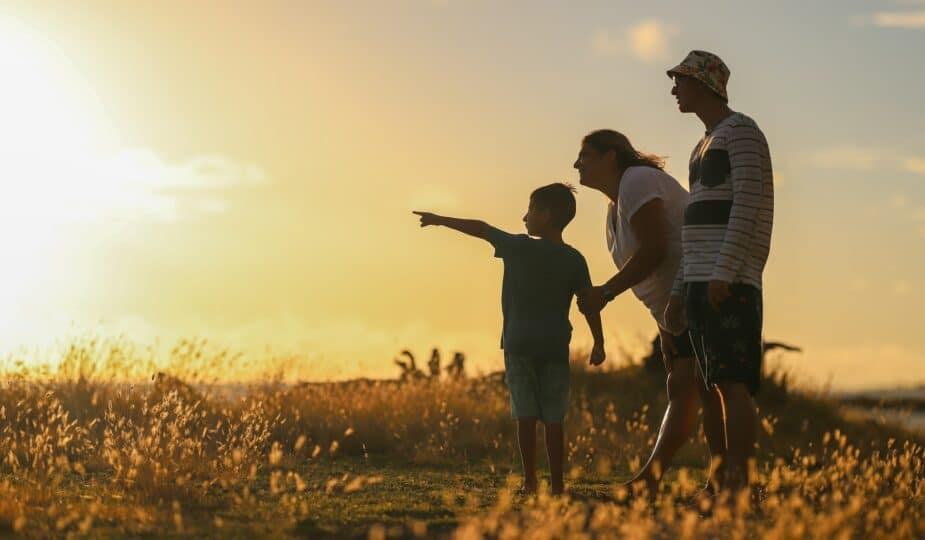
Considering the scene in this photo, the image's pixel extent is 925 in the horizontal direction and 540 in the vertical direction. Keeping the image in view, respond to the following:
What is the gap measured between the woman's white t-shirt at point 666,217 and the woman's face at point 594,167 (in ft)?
0.65

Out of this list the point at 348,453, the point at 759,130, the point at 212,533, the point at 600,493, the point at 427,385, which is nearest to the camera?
the point at 212,533

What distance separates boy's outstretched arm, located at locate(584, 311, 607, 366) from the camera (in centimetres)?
720

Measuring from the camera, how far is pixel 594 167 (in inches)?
288

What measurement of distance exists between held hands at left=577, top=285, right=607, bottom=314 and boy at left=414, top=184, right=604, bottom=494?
200 millimetres

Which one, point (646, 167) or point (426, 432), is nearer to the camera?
point (646, 167)

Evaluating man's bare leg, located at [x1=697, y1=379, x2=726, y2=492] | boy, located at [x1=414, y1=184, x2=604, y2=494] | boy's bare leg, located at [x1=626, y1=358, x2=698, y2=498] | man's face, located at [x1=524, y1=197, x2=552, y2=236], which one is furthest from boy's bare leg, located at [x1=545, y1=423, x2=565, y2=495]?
man's face, located at [x1=524, y1=197, x2=552, y2=236]

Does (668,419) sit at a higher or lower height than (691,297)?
lower

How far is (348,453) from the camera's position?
12.0 metres

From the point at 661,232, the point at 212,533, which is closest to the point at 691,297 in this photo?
the point at 661,232

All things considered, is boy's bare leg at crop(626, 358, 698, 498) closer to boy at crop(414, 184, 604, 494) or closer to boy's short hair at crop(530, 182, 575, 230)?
boy at crop(414, 184, 604, 494)

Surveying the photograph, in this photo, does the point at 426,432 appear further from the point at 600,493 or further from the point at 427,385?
the point at 600,493

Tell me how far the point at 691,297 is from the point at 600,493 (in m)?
1.96

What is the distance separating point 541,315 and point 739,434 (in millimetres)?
1652

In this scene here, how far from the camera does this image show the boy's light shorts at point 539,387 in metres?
7.33
